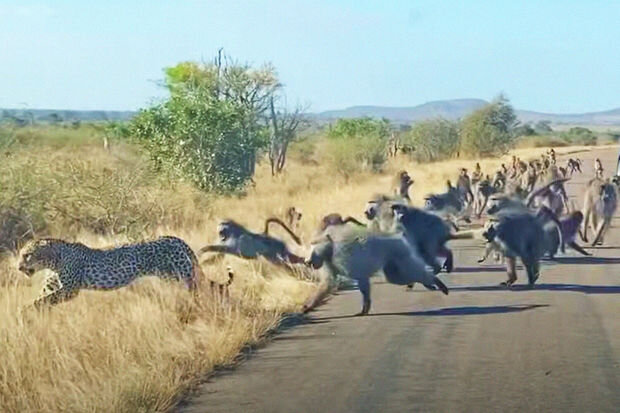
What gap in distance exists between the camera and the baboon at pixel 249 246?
623 inches

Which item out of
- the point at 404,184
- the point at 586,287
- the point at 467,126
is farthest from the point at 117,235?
the point at 467,126

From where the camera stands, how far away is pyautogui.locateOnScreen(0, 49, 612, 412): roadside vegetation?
910 cm

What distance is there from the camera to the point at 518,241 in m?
15.5

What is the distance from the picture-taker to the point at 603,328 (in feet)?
39.5

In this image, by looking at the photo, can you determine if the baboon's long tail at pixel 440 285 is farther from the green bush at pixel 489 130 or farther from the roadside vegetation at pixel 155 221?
the green bush at pixel 489 130

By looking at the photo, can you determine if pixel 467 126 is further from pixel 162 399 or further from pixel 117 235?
pixel 162 399

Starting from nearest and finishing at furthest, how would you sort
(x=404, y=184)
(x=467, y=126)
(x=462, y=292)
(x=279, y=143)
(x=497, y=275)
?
(x=462, y=292)
(x=497, y=275)
(x=404, y=184)
(x=279, y=143)
(x=467, y=126)

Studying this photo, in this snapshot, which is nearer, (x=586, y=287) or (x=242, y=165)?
(x=586, y=287)

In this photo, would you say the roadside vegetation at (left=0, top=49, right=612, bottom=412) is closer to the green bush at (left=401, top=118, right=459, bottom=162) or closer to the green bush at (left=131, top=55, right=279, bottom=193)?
the green bush at (left=131, top=55, right=279, bottom=193)

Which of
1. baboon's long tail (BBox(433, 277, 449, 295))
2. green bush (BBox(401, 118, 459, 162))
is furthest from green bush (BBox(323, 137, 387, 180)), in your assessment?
baboon's long tail (BBox(433, 277, 449, 295))

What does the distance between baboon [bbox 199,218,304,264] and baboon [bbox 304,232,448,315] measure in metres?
1.89

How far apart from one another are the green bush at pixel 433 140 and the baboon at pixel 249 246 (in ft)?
181

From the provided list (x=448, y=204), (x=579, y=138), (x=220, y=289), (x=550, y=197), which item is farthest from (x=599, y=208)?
(x=579, y=138)

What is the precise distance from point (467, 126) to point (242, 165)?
44.6 m
